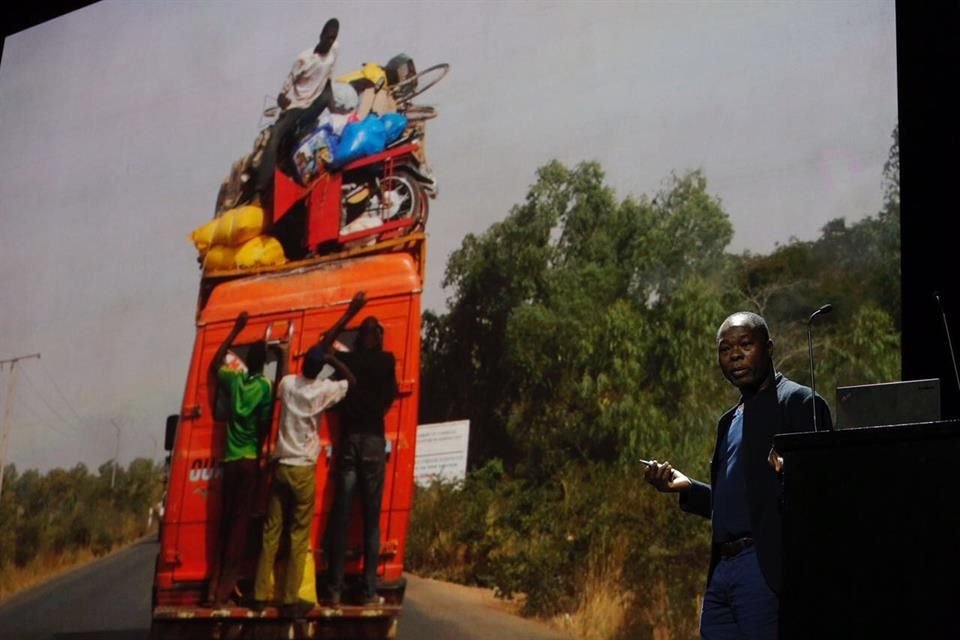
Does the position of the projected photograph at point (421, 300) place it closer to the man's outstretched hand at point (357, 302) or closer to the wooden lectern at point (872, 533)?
the man's outstretched hand at point (357, 302)

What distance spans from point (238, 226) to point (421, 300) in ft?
3.24

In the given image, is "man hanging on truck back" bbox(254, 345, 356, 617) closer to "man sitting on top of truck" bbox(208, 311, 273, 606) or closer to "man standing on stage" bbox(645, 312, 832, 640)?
"man sitting on top of truck" bbox(208, 311, 273, 606)

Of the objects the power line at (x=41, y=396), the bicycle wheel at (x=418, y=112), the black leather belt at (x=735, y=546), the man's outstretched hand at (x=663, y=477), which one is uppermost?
the bicycle wheel at (x=418, y=112)

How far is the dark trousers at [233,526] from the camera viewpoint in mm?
4344

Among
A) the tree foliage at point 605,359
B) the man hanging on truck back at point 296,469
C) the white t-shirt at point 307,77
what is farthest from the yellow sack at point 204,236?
the tree foliage at point 605,359

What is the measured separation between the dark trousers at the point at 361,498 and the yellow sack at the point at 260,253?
0.86m

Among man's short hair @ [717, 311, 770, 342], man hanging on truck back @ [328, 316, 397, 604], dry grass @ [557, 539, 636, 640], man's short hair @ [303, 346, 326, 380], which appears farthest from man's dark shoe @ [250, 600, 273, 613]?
man's short hair @ [717, 311, 770, 342]

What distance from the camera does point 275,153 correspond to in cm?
488

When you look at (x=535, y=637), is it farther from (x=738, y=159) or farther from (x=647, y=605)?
(x=738, y=159)

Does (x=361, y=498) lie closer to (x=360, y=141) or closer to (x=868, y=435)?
(x=360, y=141)

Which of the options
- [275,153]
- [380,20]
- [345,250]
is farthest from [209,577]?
[380,20]

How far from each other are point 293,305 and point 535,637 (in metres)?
1.57

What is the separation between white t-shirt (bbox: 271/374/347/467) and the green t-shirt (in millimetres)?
98

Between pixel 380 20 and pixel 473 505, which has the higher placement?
pixel 380 20
